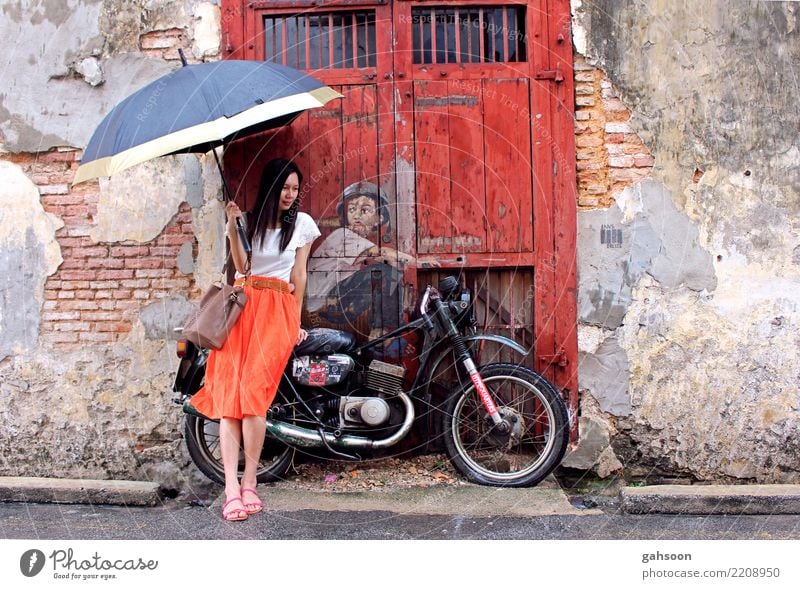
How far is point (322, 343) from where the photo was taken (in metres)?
4.47

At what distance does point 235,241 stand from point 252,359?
61cm

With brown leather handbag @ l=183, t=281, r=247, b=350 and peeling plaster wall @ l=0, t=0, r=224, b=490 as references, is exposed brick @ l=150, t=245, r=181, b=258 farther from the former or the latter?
brown leather handbag @ l=183, t=281, r=247, b=350

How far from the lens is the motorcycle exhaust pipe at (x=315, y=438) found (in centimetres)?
445

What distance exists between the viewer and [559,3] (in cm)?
475

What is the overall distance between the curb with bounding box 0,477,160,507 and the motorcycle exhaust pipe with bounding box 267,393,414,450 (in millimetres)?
787

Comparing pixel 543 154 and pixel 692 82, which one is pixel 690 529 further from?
pixel 692 82

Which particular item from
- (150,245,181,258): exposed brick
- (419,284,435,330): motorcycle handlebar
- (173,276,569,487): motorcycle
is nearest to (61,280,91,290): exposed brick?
(150,245,181,258): exposed brick

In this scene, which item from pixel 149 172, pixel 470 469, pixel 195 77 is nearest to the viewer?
pixel 195 77

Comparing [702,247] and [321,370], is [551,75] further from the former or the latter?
[321,370]

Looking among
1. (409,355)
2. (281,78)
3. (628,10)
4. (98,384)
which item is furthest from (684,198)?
(98,384)

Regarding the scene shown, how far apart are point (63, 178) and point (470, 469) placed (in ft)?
9.53

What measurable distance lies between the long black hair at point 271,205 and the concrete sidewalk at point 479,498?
137cm

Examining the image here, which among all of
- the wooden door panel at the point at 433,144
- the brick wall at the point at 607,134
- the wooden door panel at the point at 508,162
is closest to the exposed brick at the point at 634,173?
the brick wall at the point at 607,134

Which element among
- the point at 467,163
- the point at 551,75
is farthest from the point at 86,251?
the point at 551,75
